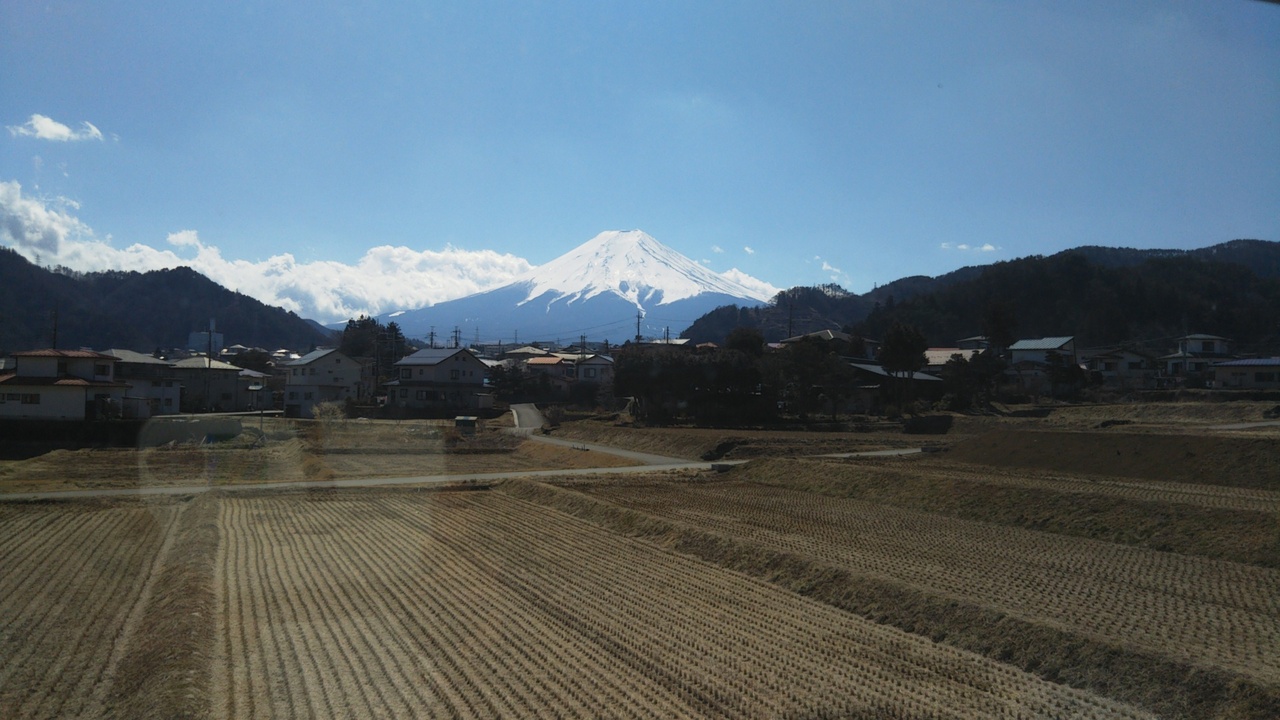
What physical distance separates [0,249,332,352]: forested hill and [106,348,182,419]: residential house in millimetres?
28437

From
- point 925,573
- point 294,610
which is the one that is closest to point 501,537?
point 294,610

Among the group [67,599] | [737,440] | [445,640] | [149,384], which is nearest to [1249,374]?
[737,440]

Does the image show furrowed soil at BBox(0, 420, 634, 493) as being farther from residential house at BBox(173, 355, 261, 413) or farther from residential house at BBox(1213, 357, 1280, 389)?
residential house at BBox(1213, 357, 1280, 389)

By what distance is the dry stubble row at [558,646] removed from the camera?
20.9ft

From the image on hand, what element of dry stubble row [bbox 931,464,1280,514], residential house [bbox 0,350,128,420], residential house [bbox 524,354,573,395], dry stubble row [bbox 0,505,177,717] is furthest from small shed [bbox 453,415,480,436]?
dry stubble row [bbox 931,464,1280,514]

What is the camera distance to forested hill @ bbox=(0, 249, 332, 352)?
69.2m

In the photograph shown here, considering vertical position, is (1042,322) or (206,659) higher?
(1042,322)

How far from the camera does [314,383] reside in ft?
154

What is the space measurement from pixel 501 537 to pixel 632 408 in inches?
1070

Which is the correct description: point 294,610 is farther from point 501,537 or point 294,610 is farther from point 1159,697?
point 1159,697

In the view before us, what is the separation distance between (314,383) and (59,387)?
16.3 m

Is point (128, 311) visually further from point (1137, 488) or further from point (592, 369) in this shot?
point (1137, 488)

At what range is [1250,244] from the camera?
4624 inches

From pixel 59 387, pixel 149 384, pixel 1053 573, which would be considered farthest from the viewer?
pixel 149 384
